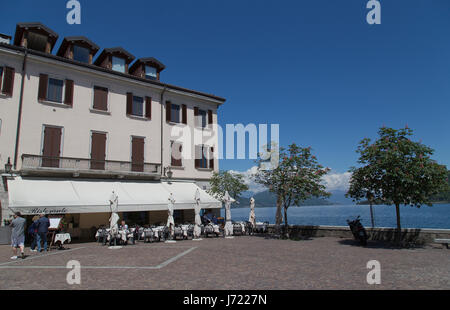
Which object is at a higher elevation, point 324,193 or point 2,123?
point 2,123

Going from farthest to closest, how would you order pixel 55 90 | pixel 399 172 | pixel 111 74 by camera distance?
pixel 111 74, pixel 55 90, pixel 399 172

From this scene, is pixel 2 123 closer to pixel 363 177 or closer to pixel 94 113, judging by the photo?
pixel 94 113

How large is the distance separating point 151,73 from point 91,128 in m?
6.87

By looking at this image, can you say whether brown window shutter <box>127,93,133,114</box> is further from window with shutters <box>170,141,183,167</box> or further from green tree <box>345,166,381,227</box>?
green tree <box>345,166,381,227</box>

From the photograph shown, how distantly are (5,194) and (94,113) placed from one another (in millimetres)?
6866

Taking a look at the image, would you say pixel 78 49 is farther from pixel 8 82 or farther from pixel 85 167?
pixel 85 167

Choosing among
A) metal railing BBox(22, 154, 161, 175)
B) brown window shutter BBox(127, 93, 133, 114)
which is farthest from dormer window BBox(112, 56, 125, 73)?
metal railing BBox(22, 154, 161, 175)

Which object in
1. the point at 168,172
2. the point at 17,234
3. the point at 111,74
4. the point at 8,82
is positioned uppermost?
the point at 111,74

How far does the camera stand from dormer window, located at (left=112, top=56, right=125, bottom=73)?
21.5 metres

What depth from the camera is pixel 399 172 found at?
526 inches

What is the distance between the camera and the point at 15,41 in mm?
19109

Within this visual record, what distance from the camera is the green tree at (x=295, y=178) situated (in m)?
17.5

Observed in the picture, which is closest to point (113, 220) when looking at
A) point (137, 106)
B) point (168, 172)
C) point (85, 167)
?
point (85, 167)
